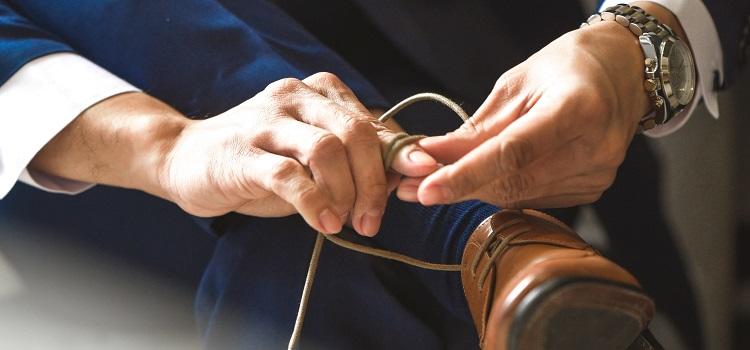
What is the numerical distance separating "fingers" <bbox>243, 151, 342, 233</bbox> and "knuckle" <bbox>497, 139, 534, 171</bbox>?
0.10 meters

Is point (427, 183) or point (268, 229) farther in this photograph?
point (268, 229)

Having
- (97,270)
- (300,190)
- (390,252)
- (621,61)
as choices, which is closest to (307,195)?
(300,190)

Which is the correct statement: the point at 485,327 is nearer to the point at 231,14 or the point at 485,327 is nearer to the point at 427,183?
the point at 427,183

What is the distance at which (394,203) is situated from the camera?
676mm

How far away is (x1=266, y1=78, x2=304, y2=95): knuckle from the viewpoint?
22.7 inches

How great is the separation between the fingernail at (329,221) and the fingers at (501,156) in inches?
2.2

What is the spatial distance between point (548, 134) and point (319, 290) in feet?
0.82

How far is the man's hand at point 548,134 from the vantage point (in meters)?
0.50

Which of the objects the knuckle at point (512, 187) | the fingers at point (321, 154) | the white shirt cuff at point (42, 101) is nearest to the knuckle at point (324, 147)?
the fingers at point (321, 154)

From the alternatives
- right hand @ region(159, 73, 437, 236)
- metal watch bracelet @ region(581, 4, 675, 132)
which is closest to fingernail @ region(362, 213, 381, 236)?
right hand @ region(159, 73, 437, 236)

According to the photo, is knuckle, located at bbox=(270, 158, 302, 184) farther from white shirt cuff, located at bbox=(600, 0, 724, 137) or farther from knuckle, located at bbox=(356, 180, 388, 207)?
white shirt cuff, located at bbox=(600, 0, 724, 137)

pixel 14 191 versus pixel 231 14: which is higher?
pixel 231 14

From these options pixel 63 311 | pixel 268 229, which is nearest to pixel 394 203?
pixel 268 229

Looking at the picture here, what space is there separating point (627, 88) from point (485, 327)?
0.20 m
